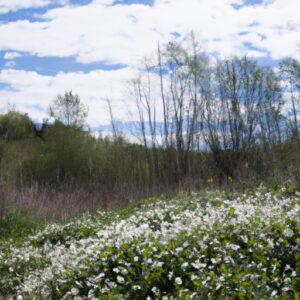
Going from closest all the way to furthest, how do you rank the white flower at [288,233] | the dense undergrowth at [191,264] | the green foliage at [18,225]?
the dense undergrowth at [191,264] < the white flower at [288,233] < the green foliage at [18,225]

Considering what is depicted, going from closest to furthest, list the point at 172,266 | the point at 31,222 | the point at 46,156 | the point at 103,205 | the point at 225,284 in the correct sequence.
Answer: the point at 225,284
the point at 172,266
the point at 31,222
the point at 103,205
the point at 46,156

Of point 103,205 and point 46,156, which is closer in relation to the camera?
point 103,205

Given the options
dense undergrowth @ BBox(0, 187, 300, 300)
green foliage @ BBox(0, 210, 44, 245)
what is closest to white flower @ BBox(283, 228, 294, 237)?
dense undergrowth @ BBox(0, 187, 300, 300)

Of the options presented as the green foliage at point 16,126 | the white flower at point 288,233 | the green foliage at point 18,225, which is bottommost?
the green foliage at point 18,225

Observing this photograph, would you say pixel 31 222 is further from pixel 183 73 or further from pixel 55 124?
pixel 55 124

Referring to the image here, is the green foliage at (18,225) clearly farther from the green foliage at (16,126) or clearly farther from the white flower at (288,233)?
the green foliage at (16,126)

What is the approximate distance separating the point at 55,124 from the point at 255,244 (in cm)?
1881

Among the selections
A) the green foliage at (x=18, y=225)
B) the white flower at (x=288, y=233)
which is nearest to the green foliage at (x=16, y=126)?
the green foliage at (x=18, y=225)

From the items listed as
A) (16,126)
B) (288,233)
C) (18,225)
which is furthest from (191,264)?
(16,126)

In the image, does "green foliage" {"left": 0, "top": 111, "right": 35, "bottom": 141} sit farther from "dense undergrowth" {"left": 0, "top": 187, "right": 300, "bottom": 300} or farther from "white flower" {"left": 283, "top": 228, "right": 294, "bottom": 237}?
"white flower" {"left": 283, "top": 228, "right": 294, "bottom": 237}

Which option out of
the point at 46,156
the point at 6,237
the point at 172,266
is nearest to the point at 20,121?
the point at 46,156

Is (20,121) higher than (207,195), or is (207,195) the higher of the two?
Result: (20,121)

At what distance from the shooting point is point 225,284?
4.05 metres

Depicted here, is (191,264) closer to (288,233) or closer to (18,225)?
(288,233)
